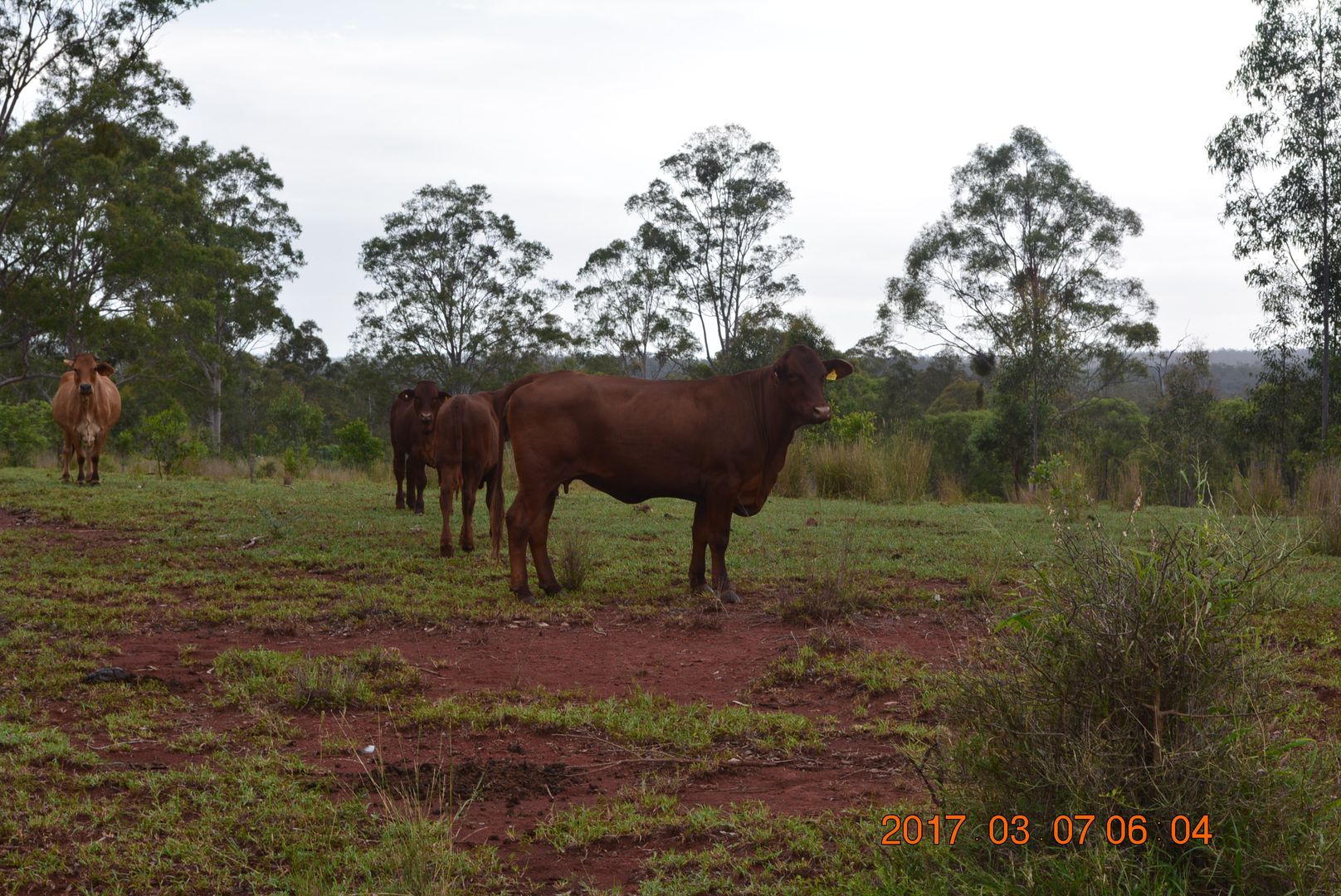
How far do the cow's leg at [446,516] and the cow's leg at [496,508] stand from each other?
331 mm

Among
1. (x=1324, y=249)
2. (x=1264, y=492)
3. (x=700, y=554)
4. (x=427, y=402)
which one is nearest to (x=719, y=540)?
(x=700, y=554)

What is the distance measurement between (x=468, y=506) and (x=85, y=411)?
853 cm

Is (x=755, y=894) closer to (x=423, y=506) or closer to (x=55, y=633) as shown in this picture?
(x=55, y=633)

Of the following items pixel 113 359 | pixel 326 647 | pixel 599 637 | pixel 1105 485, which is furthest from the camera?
pixel 113 359

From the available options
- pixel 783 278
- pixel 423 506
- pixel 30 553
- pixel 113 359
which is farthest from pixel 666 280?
pixel 30 553

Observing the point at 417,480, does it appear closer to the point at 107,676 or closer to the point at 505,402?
the point at 505,402

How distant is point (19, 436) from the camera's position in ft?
77.6

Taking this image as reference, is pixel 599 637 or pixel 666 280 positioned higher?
pixel 666 280

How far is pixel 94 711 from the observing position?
4996 millimetres

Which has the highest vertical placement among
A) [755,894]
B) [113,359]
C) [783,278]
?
[783,278]

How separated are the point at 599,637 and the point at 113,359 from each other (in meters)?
31.8

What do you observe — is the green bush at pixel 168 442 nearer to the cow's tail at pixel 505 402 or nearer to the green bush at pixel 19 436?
the green bush at pixel 19 436

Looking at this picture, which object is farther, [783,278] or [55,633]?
[783,278]

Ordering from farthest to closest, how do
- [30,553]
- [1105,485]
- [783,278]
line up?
[783,278], [1105,485], [30,553]
